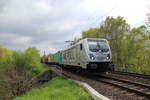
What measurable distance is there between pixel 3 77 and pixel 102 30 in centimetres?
1876

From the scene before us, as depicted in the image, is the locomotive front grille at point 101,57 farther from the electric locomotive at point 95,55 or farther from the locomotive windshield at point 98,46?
the locomotive windshield at point 98,46

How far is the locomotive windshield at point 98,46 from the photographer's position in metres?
11.4

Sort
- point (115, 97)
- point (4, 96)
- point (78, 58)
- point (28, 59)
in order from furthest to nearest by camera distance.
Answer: point (28, 59) < point (78, 58) < point (4, 96) < point (115, 97)

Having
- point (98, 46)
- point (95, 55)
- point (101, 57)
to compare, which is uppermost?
point (98, 46)

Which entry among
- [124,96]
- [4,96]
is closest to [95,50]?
[124,96]

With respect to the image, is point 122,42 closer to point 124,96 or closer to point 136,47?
point 136,47

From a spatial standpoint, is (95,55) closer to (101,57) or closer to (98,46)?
(101,57)

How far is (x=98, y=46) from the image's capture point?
11695mm

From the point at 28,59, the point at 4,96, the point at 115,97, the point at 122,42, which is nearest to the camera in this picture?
the point at 115,97

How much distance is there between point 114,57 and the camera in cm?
2622

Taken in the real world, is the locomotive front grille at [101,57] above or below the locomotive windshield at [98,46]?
below

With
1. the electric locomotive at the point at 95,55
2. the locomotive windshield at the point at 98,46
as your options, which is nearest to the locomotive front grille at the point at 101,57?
the electric locomotive at the point at 95,55

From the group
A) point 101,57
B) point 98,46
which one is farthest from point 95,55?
point 98,46

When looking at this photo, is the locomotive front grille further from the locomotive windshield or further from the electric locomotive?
the locomotive windshield
